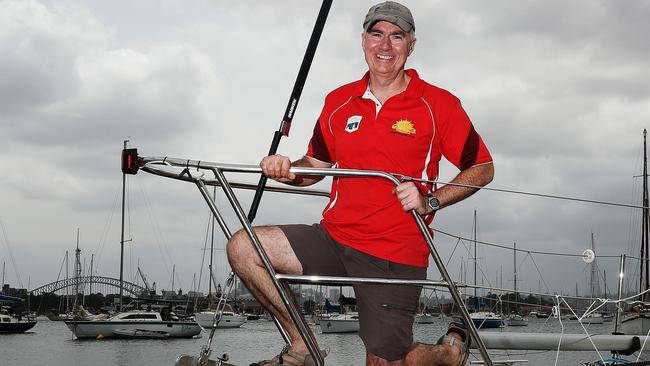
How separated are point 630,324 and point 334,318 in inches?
2060

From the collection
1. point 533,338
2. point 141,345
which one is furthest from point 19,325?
point 533,338

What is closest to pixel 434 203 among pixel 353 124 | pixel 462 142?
pixel 462 142

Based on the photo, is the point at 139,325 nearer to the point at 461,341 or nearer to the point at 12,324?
the point at 12,324

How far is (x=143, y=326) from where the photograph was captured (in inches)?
2640

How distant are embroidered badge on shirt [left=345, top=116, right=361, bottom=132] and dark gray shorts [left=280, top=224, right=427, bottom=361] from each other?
625 millimetres

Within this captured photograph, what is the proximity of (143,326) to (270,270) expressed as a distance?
216ft

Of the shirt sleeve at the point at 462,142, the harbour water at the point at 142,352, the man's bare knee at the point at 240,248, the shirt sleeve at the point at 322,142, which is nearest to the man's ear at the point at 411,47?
the shirt sleeve at the point at 462,142

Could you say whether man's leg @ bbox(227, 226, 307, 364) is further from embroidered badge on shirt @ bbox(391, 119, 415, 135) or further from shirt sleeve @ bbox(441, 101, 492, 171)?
shirt sleeve @ bbox(441, 101, 492, 171)

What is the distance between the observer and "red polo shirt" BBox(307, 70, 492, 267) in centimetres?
440

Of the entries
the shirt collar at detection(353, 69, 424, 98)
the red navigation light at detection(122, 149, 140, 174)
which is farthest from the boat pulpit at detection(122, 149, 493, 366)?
the shirt collar at detection(353, 69, 424, 98)

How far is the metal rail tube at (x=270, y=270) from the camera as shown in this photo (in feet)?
13.7

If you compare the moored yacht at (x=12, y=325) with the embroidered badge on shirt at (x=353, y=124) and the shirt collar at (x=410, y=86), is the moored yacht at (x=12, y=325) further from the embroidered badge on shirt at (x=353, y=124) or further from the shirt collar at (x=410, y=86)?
the embroidered badge on shirt at (x=353, y=124)

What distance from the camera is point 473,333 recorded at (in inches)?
170

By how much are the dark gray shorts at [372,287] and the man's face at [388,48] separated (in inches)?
41.4
